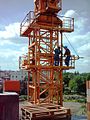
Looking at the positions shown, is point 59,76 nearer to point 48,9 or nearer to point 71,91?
point 48,9

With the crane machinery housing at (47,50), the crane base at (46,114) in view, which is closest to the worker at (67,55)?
the crane machinery housing at (47,50)

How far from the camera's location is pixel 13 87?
1320 inches

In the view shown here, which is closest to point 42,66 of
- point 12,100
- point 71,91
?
point 12,100

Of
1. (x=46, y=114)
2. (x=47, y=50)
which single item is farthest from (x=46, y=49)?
(x=46, y=114)

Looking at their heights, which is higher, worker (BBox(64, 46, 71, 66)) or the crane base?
worker (BBox(64, 46, 71, 66))

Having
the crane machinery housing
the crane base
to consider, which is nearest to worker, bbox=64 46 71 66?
the crane machinery housing

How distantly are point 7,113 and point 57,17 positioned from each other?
12716 mm

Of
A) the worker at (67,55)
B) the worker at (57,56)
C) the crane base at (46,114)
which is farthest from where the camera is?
the worker at (67,55)

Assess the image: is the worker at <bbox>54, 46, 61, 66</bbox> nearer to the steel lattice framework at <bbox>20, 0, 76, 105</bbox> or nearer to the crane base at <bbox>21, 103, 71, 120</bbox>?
the steel lattice framework at <bbox>20, 0, 76, 105</bbox>

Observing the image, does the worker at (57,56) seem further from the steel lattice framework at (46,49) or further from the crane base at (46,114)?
the crane base at (46,114)

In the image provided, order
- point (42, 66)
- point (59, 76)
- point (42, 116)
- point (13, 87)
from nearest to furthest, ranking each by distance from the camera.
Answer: point (42, 116) < point (42, 66) < point (59, 76) < point (13, 87)

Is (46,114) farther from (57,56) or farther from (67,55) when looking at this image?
(67,55)

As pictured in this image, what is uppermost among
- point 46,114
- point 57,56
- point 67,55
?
point 67,55

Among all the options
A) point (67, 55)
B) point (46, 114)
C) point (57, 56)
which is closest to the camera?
point (46, 114)
